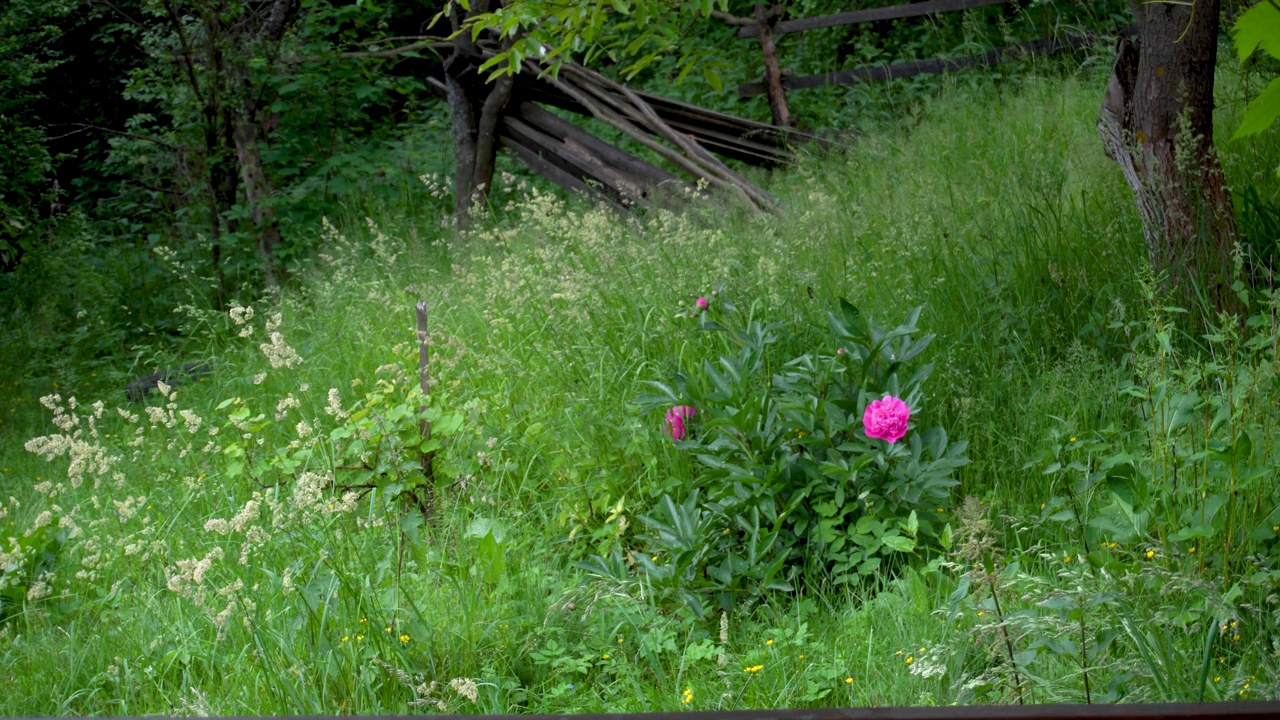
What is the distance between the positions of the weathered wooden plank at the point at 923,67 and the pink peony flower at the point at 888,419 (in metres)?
5.93

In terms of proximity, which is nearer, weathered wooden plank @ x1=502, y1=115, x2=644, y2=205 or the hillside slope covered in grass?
the hillside slope covered in grass

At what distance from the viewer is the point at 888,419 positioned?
9.86ft

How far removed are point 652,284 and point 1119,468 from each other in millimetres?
2249

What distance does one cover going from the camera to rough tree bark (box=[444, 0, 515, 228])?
27.7ft

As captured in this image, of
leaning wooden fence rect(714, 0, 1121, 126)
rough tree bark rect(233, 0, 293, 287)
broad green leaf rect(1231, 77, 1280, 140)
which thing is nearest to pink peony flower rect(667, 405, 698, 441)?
broad green leaf rect(1231, 77, 1280, 140)

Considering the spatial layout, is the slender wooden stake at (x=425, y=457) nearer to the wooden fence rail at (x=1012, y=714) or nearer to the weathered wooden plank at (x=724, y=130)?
the wooden fence rail at (x=1012, y=714)

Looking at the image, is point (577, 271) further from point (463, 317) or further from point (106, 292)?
point (106, 292)

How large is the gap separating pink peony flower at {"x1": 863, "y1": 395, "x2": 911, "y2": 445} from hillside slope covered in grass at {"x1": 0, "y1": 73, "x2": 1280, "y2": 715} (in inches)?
3.4

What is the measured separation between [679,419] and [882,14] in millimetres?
7638

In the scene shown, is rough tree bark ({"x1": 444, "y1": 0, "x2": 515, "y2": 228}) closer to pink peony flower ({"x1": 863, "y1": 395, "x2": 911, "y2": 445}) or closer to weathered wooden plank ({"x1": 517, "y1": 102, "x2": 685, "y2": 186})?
weathered wooden plank ({"x1": 517, "y1": 102, "x2": 685, "y2": 186})

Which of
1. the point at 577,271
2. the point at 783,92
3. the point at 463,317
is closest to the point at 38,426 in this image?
the point at 463,317

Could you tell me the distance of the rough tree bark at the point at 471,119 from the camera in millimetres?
8438

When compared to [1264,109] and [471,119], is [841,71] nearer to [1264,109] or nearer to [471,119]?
[471,119]

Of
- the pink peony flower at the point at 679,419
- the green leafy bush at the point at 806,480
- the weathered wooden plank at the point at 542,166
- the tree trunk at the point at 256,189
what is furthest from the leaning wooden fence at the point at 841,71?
the pink peony flower at the point at 679,419
